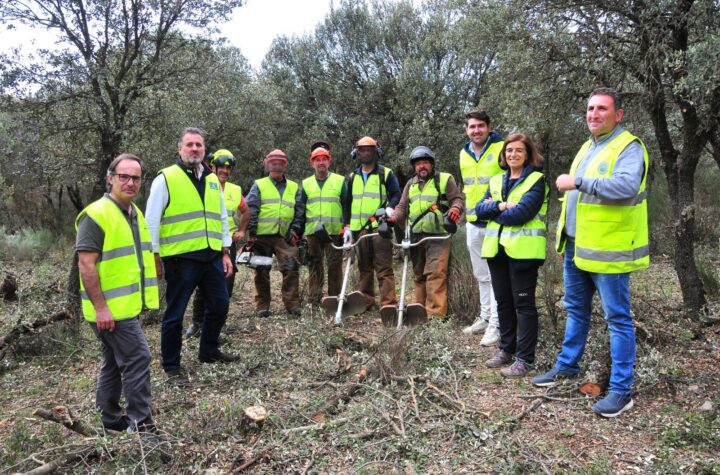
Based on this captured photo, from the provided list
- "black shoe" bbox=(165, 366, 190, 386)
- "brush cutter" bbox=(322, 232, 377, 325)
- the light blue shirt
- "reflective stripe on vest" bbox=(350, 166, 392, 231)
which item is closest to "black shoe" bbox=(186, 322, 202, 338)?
"black shoe" bbox=(165, 366, 190, 386)

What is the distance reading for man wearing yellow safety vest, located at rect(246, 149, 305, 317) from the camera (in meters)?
6.61

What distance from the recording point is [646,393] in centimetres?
367

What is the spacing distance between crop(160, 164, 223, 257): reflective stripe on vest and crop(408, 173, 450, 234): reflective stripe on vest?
2.36 meters

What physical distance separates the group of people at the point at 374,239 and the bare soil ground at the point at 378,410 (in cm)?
26

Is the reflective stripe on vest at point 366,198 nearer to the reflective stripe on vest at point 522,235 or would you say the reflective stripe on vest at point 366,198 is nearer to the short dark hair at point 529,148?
the reflective stripe on vest at point 522,235

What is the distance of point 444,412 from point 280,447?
1.10 m

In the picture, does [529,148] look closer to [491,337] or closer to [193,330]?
[491,337]

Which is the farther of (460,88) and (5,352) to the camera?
(460,88)

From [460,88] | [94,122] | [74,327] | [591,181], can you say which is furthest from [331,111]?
[591,181]

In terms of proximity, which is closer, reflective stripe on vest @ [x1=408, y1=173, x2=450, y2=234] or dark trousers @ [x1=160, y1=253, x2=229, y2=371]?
dark trousers @ [x1=160, y1=253, x2=229, y2=371]

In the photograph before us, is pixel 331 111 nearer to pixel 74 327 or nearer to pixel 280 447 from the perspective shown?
pixel 74 327

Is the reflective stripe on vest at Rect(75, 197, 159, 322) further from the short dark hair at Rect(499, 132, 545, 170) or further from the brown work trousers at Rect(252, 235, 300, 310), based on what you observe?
the brown work trousers at Rect(252, 235, 300, 310)

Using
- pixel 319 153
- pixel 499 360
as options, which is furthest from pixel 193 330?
pixel 499 360

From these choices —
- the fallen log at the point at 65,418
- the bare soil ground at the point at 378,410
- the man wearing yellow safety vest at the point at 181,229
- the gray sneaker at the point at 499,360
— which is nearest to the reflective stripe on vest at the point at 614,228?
the bare soil ground at the point at 378,410
